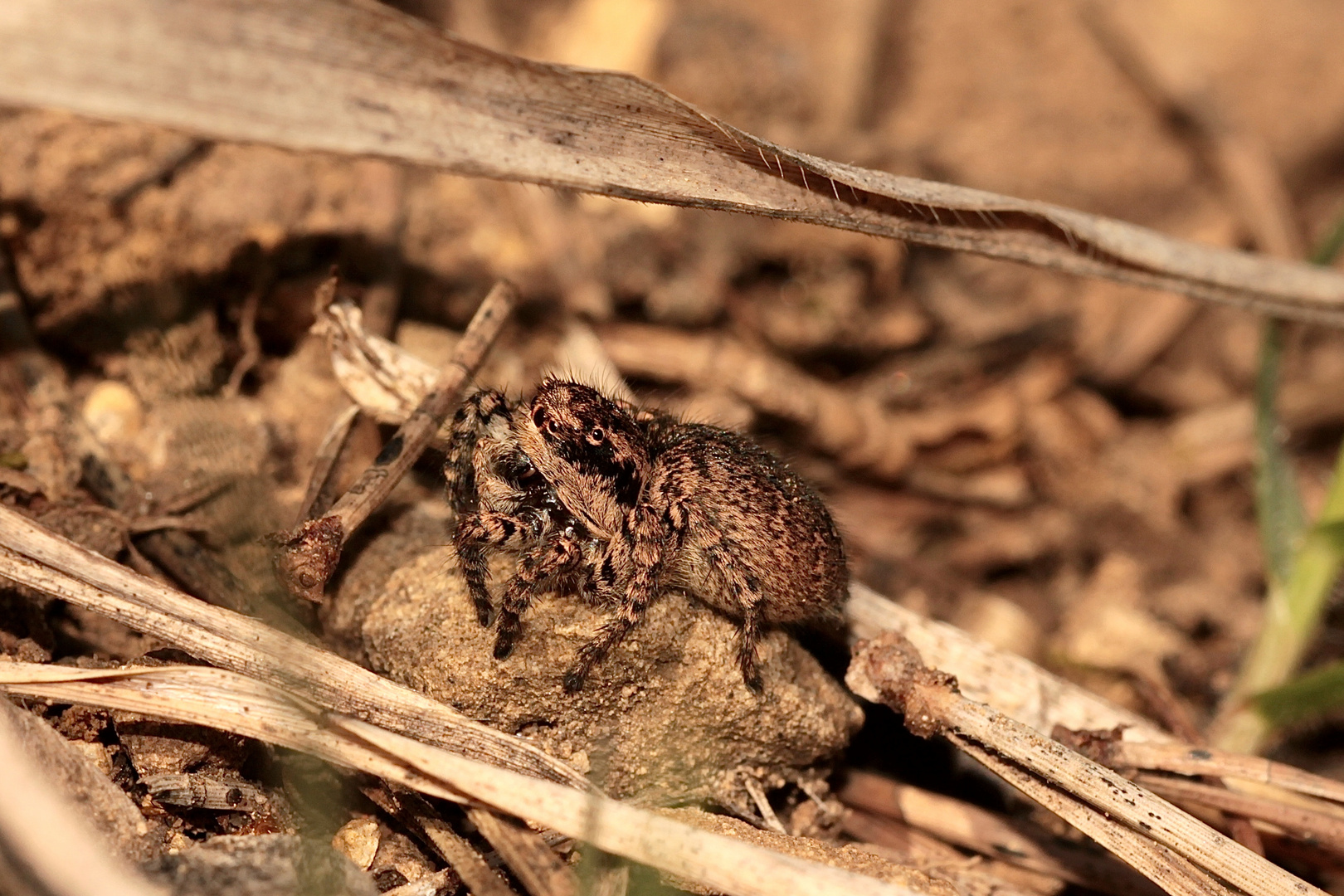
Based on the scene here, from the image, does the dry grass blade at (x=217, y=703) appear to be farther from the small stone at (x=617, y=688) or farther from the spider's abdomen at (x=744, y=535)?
the spider's abdomen at (x=744, y=535)

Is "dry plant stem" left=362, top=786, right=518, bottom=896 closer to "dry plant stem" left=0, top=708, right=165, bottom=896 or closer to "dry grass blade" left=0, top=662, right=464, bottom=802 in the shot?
"dry grass blade" left=0, top=662, right=464, bottom=802

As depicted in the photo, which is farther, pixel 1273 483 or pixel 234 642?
pixel 1273 483

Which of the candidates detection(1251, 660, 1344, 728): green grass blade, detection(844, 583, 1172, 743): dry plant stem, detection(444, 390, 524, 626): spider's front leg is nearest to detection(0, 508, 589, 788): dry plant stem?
detection(444, 390, 524, 626): spider's front leg

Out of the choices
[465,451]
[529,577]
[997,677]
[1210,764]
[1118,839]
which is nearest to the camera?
[1118,839]

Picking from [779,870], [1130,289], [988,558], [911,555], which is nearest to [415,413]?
[779,870]

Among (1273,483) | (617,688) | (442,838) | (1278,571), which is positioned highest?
(1273,483)

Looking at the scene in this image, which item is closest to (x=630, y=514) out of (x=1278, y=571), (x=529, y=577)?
(x=529, y=577)

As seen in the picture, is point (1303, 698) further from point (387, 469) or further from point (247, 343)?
point (247, 343)

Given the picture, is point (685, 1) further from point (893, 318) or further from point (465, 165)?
point (465, 165)
